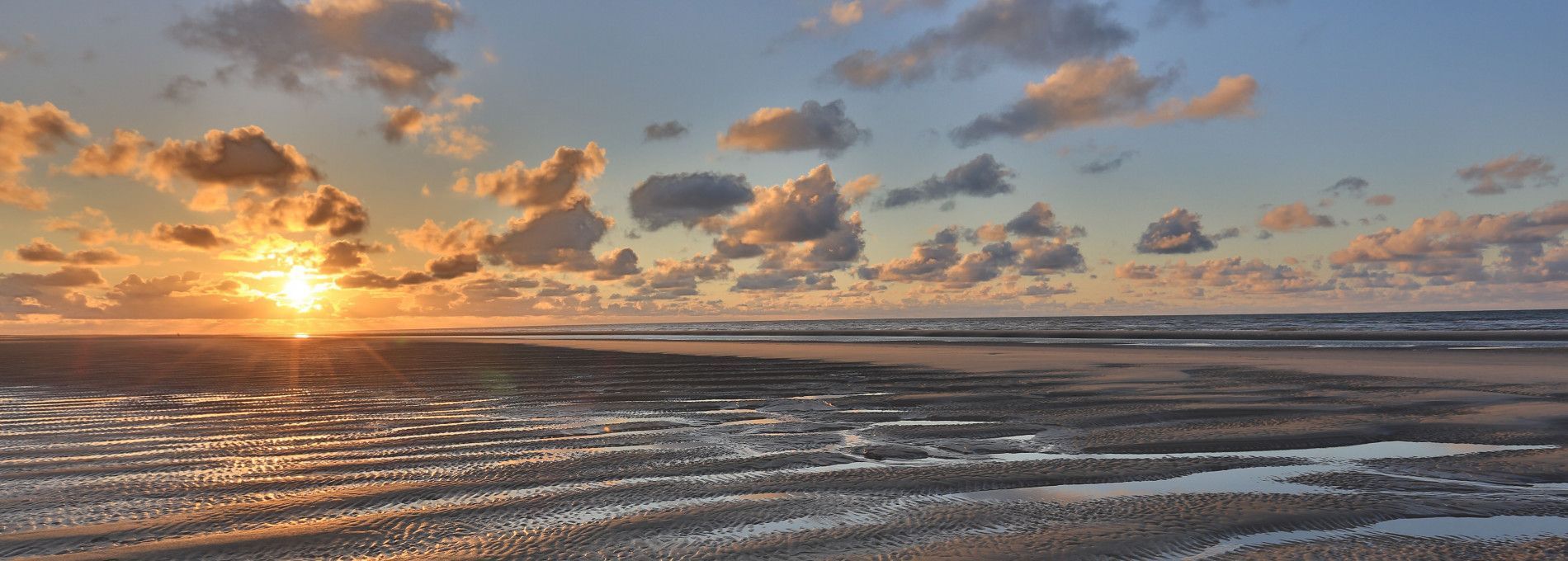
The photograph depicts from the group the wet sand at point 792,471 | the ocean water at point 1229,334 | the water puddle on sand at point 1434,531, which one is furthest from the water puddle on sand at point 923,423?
the ocean water at point 1229,334

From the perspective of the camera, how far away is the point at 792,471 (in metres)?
6.18

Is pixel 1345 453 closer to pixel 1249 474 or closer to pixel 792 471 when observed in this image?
pixel 1249 474

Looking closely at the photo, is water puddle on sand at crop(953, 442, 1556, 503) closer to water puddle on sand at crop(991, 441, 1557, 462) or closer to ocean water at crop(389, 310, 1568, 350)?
water puddle on sand at crop(991, 441, 1557, 462)

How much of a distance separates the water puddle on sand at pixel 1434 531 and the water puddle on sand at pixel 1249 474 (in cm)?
86

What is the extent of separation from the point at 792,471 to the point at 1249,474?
11.3 ft

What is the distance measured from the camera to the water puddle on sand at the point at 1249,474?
17.7ft

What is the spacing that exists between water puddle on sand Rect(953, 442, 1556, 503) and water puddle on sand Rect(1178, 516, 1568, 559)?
34.0 inches

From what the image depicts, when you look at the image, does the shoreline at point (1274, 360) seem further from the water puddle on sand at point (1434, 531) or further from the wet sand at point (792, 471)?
the water puddle on sand at point (1434, 531)

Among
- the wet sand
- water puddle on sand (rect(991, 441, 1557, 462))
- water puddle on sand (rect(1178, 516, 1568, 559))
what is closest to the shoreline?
the wet sand

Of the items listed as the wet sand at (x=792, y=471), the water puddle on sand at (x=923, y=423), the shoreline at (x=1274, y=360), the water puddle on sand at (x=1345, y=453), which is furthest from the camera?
the shoreline at (x=1274, y=360)

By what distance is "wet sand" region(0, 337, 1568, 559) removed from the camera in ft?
13.8

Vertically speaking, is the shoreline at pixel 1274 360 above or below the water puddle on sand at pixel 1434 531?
below

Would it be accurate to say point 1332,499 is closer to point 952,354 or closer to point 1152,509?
point 1152,509

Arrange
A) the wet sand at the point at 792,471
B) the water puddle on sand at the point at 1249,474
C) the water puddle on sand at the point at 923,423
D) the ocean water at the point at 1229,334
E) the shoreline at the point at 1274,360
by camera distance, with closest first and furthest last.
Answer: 1. the wet sand at the point at 792,471
2. the water puddle on sand at the point at 1249,474
3. the water puddle on sand at the point at 923,423
4. the shoreline at the point at 1274,360
5. the ocean water at the point at 1229,334
